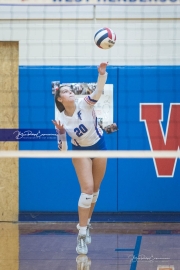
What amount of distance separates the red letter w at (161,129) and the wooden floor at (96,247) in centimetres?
90

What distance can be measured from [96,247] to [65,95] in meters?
1.75

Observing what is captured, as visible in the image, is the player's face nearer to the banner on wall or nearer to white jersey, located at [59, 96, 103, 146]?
white jersey, located at [59, 96, 103, 146]

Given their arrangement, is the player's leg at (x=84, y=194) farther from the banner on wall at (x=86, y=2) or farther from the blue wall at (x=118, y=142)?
the blue wall at (x=118, y=142)

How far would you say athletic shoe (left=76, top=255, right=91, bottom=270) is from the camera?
629 centimetres

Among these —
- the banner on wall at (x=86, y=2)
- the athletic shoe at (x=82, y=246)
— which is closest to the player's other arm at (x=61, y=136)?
the athletic shoe at (x=82, y=246)

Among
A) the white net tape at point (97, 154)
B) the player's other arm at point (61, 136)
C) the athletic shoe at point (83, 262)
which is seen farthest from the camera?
the player's other arm at point (61, 136)

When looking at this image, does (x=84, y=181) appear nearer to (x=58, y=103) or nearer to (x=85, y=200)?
(x=85, y=200)

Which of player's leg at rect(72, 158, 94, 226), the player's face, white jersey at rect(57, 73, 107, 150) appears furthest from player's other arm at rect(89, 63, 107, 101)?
player's leg at rect(72, 158, 94, 226)

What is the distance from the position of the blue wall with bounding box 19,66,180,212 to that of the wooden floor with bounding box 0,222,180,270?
0.35 meters

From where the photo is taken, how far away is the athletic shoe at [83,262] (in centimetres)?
629

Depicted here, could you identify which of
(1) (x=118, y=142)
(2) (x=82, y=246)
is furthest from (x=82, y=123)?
(1) (x=118, y=142)

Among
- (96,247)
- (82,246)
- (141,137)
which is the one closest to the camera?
(82,246)

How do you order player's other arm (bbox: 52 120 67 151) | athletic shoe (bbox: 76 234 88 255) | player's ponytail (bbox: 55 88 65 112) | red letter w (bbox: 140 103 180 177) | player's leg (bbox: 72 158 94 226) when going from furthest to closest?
red letter w (bbox: 140 103 180 177), player's ponytail (bbox: 55 88 65 112), player's other arm (bbox: 52 120 67 151), player's leg (bbox: 72 158 94 226), athletic shoe (bbox: 76 234 88 255)

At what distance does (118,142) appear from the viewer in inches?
375
